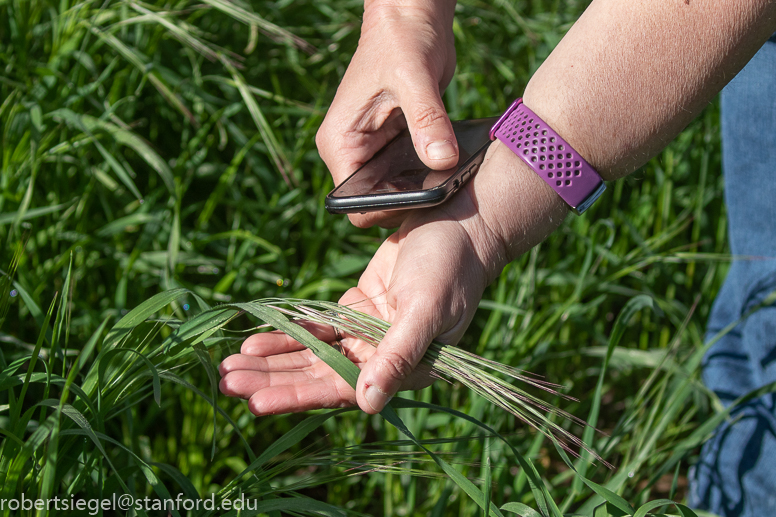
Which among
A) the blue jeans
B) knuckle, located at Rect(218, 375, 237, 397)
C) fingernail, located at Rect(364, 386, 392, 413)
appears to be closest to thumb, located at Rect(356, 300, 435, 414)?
fingernail, located at Rect(364, 386, 392, 413)

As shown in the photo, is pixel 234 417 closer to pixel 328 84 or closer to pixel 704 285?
pixel 328 84

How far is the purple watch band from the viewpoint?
3.58 ft

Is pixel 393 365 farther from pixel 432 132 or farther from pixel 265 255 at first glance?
pixel 265 255

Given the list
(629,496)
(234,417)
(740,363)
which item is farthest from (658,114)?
(234,417)

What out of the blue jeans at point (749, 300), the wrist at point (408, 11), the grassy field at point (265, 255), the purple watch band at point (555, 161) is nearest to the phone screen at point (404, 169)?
the purple watch band at point (555, 161)

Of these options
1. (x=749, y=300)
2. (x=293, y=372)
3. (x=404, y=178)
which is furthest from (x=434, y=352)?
(x=749, y=300)

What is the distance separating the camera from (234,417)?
159 cm

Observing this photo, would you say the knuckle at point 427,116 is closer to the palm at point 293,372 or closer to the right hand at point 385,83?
the right hand at point 385,83

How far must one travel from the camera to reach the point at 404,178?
1.20 metres

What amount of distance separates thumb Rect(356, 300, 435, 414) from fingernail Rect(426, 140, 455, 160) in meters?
0.33

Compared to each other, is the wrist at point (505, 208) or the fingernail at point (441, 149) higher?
the fingernail at point (441, 149)

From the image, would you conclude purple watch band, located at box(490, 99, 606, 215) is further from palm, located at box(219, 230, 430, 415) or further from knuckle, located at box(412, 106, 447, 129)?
palm, located at box(219, 230, 430, 415)

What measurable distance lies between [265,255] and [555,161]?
0.93 metres

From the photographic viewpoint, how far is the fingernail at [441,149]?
3.70 ft
